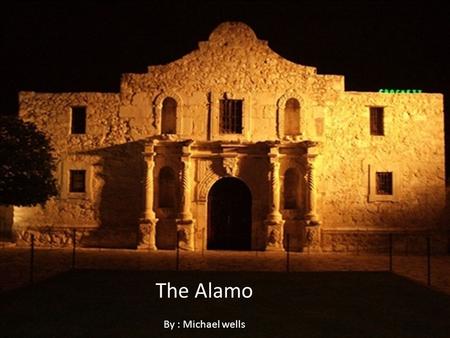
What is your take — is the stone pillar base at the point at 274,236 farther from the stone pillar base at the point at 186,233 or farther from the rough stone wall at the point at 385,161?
the stone pillar base at the point at 186,233

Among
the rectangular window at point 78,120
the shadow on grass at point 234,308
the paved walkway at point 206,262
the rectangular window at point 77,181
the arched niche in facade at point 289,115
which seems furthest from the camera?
the rectangular window at point 78,120

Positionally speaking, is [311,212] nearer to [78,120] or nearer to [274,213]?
[274,213]

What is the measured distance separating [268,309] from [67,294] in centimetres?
410

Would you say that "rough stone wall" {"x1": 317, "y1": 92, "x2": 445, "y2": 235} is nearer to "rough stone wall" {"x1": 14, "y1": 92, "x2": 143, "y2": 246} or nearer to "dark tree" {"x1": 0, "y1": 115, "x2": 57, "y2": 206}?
"rough stone wall" {"x1": 14, "y1": 92, "x2": 143, "y2": 246}

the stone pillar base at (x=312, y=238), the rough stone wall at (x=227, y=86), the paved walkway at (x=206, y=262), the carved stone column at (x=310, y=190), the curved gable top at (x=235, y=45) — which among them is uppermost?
the curved gable top at (x=235, y=45)

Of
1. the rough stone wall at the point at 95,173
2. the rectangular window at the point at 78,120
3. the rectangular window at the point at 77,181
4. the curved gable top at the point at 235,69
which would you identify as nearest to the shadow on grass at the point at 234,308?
the rough stone wall at the point at 95,173

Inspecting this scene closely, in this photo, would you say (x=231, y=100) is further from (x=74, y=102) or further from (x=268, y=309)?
(x=268, y=309)

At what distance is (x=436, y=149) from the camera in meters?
22.1

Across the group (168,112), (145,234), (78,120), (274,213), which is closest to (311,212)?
(274,213)

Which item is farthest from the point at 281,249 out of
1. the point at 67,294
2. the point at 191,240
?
the point at 67,294

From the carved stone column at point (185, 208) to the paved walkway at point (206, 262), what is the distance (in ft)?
2.65

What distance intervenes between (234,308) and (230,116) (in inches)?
535

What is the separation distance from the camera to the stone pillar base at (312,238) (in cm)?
2073

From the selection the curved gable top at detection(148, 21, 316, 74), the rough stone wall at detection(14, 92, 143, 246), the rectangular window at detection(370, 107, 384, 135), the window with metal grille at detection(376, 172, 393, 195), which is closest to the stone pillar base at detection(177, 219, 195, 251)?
the rough stone wall at detection(14, 92, 143, 246)
